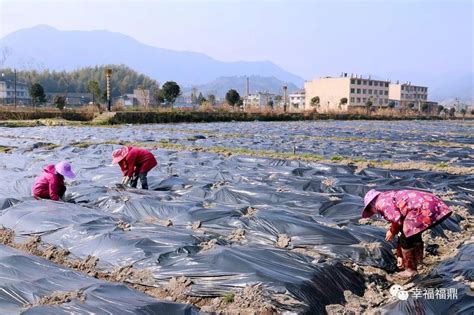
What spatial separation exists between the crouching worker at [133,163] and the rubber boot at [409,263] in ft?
13.4

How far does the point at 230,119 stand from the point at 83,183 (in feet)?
88.7

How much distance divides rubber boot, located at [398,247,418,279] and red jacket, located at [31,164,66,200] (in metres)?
4.09

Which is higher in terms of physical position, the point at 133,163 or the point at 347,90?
the point at 347,90

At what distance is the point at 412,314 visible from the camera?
2902 millimetres

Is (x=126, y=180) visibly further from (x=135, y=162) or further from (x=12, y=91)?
→ (x=12, y=91)

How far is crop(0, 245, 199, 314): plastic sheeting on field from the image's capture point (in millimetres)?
2814

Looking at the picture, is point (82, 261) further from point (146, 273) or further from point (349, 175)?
point (349, 175)

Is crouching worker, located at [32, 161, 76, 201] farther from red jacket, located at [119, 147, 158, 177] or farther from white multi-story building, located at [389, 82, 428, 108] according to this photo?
white multi-story building, located at [389, 82, 428, 108]

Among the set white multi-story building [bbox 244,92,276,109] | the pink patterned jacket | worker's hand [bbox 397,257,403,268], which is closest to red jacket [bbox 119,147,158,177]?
the pink patterned jacket

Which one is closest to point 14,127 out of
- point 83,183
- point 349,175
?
point 83,183

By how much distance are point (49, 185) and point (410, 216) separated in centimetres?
425

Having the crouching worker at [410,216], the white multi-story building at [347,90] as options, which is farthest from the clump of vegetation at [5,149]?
the white multi-story building at [347,90]

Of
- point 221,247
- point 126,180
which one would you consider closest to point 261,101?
point 126,180

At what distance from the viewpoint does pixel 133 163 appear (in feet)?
22.2
